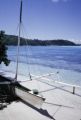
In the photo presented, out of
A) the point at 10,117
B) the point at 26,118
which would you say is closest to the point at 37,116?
the point at 26,118

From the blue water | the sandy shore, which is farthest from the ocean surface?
the sandy shore

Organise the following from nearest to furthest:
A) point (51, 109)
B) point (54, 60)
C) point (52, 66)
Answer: point (51, 109) < point (52, 66) < point (54, 60)

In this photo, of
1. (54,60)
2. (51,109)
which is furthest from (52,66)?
(51,109)

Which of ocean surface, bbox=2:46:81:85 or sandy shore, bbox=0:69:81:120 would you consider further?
ocean surface, bbox=2:46:81:85

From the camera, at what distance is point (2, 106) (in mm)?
12625

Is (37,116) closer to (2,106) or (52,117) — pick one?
(52,117)

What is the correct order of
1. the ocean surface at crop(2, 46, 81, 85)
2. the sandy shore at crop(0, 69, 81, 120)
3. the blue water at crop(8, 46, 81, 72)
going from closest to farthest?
the sandy shore at crop(0, 69, 81, 120) < the ocean surface at crop(2, 46, 81, 85) < the blue water at crop(8, 46, 81, 72)

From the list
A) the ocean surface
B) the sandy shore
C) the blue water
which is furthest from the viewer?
the blue water

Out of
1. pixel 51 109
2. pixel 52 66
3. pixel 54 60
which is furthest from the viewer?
pixel 54 60

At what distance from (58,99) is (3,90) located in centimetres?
499

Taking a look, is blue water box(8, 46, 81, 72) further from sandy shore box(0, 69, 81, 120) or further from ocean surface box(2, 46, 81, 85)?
sandy shore box(0, 69, 81, 120)

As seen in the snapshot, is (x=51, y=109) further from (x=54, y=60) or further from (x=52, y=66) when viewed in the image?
(x=54, y=60)

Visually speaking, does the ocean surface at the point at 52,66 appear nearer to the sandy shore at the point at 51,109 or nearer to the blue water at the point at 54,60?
the blue water at the point at 54,60

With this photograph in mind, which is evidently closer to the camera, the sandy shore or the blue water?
the sandy shore
